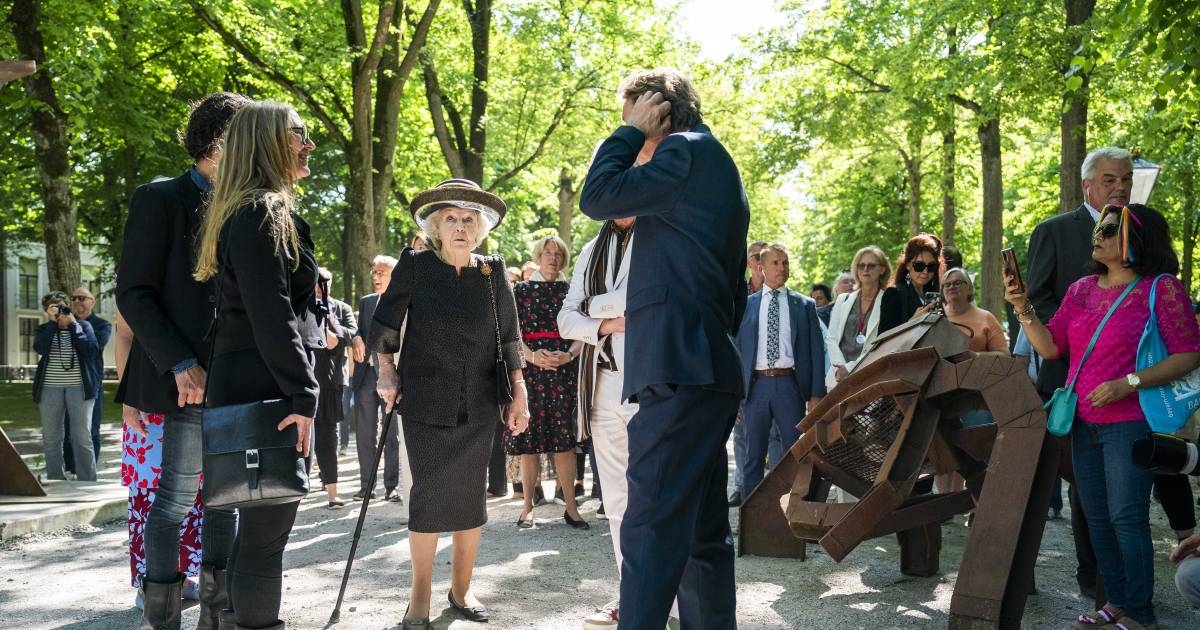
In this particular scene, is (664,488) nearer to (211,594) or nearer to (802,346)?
(211,594)

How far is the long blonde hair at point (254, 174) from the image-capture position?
4059mm

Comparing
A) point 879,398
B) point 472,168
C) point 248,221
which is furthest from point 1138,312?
point 472,168

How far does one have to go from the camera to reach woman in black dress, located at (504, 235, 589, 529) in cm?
880

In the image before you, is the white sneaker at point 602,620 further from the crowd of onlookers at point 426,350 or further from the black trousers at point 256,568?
the black trousers at point 256,568

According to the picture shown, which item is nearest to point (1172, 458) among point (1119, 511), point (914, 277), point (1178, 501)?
point (1119, 511)

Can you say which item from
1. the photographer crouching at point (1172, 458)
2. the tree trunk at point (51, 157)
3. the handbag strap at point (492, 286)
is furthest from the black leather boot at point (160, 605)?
the tree trunk at point (51, 157)

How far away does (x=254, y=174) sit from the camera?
418cm

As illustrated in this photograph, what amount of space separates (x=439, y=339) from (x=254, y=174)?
1552 millimetres

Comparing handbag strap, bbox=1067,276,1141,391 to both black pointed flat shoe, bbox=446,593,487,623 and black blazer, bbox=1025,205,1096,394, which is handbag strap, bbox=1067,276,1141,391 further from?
black pointed flat shoe, bbox=446,593,487,623

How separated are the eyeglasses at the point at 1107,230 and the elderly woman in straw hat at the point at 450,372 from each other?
3013 millimetres

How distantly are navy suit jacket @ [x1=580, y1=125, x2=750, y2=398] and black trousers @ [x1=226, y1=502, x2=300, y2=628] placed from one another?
4.76 ft

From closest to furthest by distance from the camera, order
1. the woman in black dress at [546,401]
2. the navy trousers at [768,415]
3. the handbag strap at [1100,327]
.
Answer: the handbag strap at [1100,327]
the navy trousers at [768,415]
the woman in black dress at [546,401]

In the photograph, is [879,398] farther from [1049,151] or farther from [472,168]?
[1049,151]

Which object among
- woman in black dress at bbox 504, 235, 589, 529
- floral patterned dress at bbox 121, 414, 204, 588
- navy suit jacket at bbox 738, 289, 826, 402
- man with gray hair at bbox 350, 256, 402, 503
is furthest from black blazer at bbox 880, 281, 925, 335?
floral patterned dress at bbox 121, 414, 204, 588
